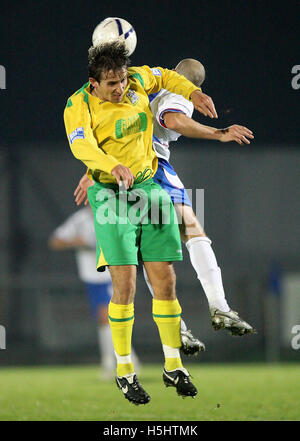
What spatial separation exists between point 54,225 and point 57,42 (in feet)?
23.4

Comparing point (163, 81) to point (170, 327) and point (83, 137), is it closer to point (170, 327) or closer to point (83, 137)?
point (83, 137)

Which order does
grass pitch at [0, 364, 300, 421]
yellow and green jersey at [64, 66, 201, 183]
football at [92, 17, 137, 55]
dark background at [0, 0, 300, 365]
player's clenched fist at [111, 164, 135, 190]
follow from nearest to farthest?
player's clenched fist at [111, 164, 135, 190] → yellow and green jersey at [64, 66, 201, 183] → football at [92, 17, 137, 55] → grass pitch at [0, 364, 300, 421] → dark background at [0, 0, 300, 365]

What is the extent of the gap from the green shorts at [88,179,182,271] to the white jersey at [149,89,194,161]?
33 cm

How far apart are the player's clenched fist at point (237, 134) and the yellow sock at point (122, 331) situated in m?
1.01

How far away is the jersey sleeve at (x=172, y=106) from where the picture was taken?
13.9ft

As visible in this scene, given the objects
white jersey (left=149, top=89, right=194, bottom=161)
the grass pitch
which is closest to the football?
white jersey (left=149, top=89, right=194, bottom=161)

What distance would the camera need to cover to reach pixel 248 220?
12.0 meters

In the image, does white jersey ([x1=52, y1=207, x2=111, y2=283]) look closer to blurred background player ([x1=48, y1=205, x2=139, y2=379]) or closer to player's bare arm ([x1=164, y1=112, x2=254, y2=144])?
blurred background player ([x1=48, y1=205, x2=139, y2=379])

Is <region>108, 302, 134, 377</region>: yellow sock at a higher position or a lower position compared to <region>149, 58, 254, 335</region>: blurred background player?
lower

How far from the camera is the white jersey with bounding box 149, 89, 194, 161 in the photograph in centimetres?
423

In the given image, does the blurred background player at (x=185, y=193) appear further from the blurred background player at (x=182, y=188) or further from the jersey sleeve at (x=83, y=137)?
the jersey sleeve at (x=83, y=137)

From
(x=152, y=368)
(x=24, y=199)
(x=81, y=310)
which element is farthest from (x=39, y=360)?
(x=24, y=199)

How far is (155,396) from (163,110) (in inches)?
164

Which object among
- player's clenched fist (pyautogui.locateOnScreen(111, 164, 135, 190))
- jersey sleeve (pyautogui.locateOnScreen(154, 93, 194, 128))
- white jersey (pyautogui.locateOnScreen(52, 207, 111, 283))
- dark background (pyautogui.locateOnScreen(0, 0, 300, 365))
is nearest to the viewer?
player's clenched fist (pyautogui.locateOnScreen(111, 164, 135, 190))
